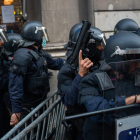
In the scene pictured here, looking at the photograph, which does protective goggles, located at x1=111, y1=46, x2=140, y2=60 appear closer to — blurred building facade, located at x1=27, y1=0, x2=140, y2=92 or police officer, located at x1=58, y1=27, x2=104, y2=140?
police officer, located at x1=58, y1=27, x2=104, y2=140

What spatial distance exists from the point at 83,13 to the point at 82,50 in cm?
431

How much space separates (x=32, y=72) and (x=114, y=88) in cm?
205

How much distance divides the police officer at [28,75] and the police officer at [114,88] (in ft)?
4.67

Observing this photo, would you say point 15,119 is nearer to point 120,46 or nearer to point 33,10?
point 120,46

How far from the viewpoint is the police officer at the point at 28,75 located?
2.87m

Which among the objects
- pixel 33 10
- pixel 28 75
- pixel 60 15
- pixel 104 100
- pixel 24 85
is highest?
pixel 33 10

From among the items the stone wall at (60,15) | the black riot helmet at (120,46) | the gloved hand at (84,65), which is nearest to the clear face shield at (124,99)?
the black riot helmet at (120,46)

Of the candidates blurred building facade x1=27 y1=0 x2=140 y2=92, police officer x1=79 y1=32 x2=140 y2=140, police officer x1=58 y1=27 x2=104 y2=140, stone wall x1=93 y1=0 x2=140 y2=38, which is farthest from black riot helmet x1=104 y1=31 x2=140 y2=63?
stone wall x1=93 y1=0 x2=140 y2=38

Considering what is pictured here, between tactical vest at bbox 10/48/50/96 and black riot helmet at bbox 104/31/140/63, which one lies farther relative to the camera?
tactical vest at bbox 10/48/50/96

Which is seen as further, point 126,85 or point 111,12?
point 111,12

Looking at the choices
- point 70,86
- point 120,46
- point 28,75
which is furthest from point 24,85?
point 120,46

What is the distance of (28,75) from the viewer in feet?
10.3

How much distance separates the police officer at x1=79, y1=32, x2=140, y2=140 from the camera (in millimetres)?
1270

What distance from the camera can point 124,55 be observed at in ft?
4.88
